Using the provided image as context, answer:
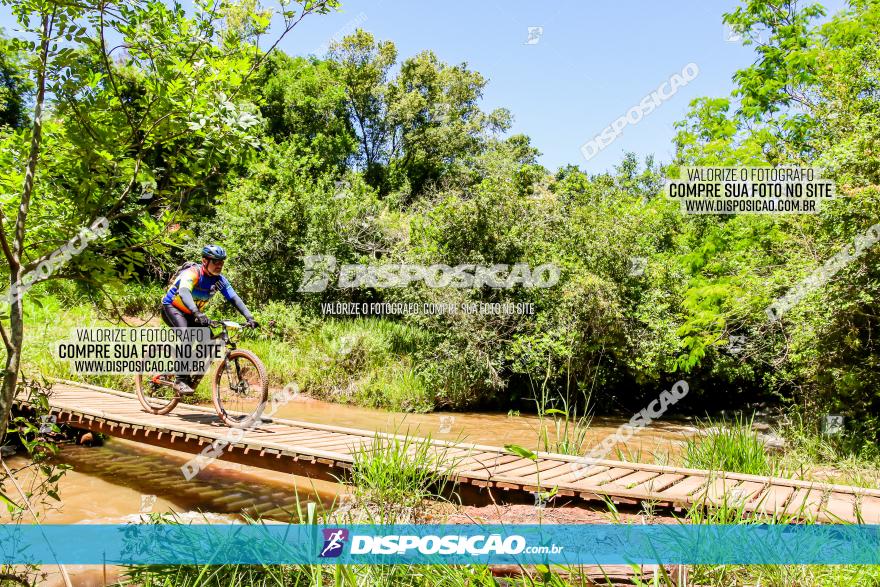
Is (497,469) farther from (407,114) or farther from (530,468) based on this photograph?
(407,114)

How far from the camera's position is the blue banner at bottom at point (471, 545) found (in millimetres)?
2771

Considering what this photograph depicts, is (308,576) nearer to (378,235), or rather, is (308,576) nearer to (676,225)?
(378,235)

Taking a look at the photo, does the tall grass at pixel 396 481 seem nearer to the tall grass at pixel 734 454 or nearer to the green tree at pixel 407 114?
the tall grass at pixel 734 454

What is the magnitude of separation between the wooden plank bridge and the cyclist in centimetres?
80

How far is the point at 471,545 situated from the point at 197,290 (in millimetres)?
4598

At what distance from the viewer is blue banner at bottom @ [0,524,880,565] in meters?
2.77

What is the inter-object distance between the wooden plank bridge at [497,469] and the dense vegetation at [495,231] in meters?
1.42

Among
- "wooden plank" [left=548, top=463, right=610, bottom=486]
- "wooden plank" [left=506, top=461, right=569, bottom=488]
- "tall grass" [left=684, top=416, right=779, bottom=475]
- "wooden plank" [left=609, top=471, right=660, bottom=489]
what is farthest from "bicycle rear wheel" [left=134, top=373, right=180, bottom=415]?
"tall grass" [left=684, top=416, right=779, bottom=475]

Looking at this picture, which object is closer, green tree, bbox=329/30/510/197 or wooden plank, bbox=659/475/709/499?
wooden plank, bbox=659/475/709/499

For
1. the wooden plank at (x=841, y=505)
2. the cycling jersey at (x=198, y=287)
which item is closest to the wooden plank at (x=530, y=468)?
the wooden plank at (x=841, y=505)

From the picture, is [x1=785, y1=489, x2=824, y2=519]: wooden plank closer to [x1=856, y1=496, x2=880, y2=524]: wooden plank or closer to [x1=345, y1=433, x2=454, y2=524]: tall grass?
[x1=856, y1=496, x2=880, y2=524]: wooden plank

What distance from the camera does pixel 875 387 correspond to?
7.98 meters

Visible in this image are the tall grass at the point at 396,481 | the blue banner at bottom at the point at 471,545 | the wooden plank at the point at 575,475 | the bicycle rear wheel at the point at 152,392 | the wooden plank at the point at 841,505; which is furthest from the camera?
the bicycle rear wheel at the point at 152,392

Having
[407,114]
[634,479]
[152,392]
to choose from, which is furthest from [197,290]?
[407,114]
